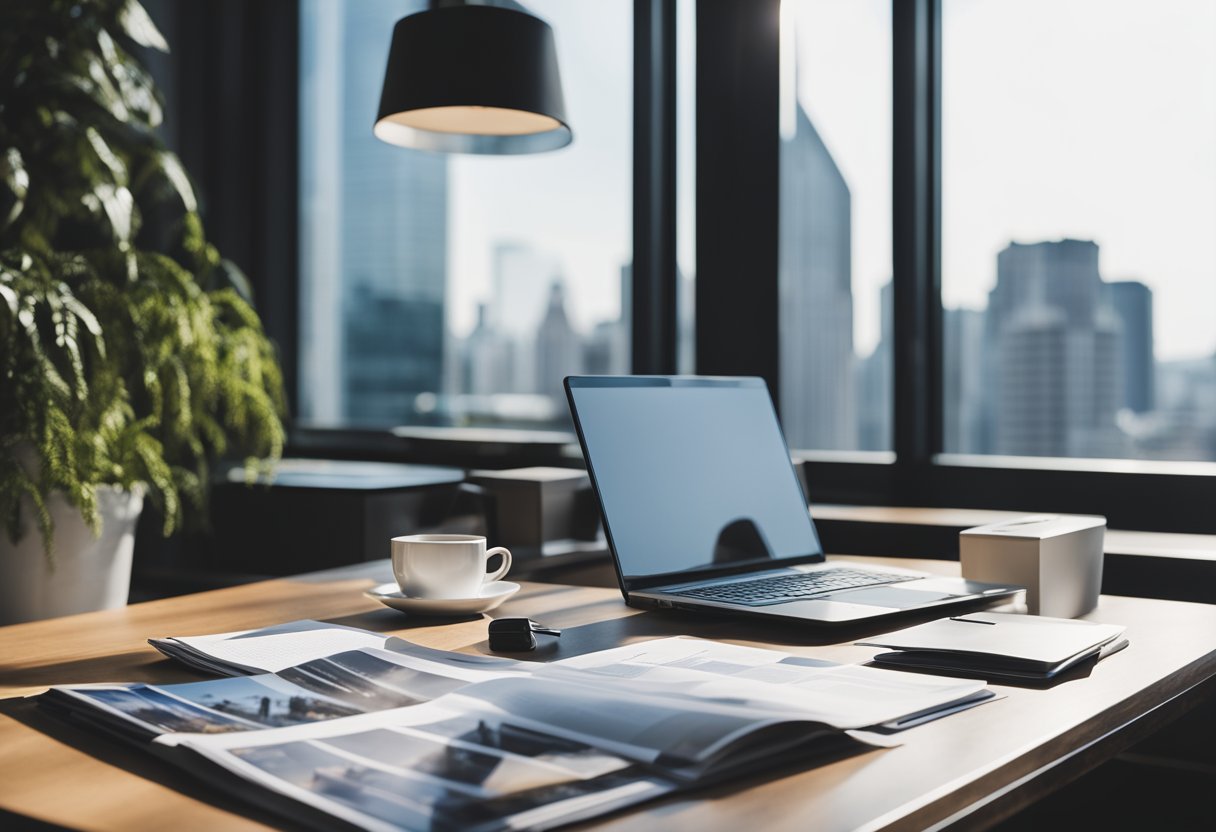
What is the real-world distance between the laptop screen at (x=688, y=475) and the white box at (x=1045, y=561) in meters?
0.26

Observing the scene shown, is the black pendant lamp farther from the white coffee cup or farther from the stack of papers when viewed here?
the stack of papers

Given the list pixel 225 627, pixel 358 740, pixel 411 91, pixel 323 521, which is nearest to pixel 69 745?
pixel 358 740

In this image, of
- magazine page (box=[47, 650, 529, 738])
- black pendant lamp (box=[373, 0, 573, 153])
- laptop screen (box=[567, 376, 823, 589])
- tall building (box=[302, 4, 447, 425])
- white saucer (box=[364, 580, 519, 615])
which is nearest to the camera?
magazine page (box=[47, 650, 529, 738])

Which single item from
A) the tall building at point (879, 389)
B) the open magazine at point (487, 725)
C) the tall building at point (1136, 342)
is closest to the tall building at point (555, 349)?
the tall building at point (879, 389)

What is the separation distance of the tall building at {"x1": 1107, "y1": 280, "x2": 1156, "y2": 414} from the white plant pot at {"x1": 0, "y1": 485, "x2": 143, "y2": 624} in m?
1.84

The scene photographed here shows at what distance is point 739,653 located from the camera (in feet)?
3.20

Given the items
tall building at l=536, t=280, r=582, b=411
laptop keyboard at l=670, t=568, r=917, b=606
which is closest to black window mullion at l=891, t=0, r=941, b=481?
tall building at l=536, t=280, r=582, b=411

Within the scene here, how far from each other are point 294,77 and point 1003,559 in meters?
2.60

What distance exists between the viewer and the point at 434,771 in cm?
63

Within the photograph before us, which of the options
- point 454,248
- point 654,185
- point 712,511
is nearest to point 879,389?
point 654,185

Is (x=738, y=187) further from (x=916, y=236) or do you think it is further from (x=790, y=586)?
(x=790, y=586)

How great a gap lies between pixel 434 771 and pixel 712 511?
797 millimetres

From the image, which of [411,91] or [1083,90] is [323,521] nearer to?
[411,91]

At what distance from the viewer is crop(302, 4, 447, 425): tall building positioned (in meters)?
3.03
